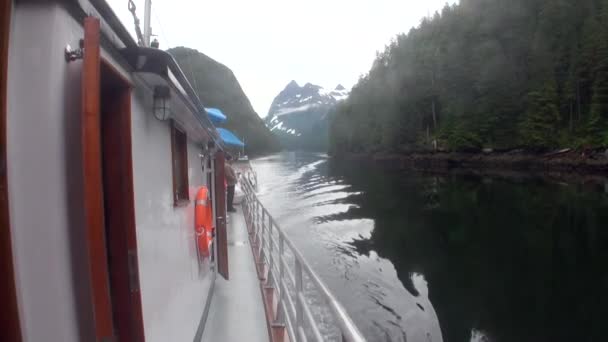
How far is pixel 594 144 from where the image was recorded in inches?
1027

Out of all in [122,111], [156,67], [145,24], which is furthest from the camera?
[145,24]

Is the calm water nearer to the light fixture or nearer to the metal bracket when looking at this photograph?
the light fixture

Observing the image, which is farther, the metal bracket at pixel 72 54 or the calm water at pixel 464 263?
the calm water at pixel 464 263

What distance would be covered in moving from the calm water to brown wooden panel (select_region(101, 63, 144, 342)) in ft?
11.6

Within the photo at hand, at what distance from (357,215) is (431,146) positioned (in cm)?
3196

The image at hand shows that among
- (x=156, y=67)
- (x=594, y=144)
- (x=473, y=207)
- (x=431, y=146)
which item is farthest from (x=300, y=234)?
(x=431, y=146)

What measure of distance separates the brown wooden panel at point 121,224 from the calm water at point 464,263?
3.55m

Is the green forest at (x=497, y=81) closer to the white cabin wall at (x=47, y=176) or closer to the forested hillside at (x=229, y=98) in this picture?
the white cabin wall at (x=47, y=176)

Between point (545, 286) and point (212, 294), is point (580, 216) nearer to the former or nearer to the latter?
point (545, 286)

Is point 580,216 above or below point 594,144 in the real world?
below

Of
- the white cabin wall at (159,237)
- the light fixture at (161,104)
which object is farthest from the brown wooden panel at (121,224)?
the light fixture at (161,104)

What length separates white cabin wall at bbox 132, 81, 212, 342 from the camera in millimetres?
1551

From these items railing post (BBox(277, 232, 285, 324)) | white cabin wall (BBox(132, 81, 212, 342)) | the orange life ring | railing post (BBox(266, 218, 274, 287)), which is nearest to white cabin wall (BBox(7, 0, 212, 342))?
white cabin wall (BBox(132, 81, 212, 342))

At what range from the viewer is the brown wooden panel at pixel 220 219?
392 cm
